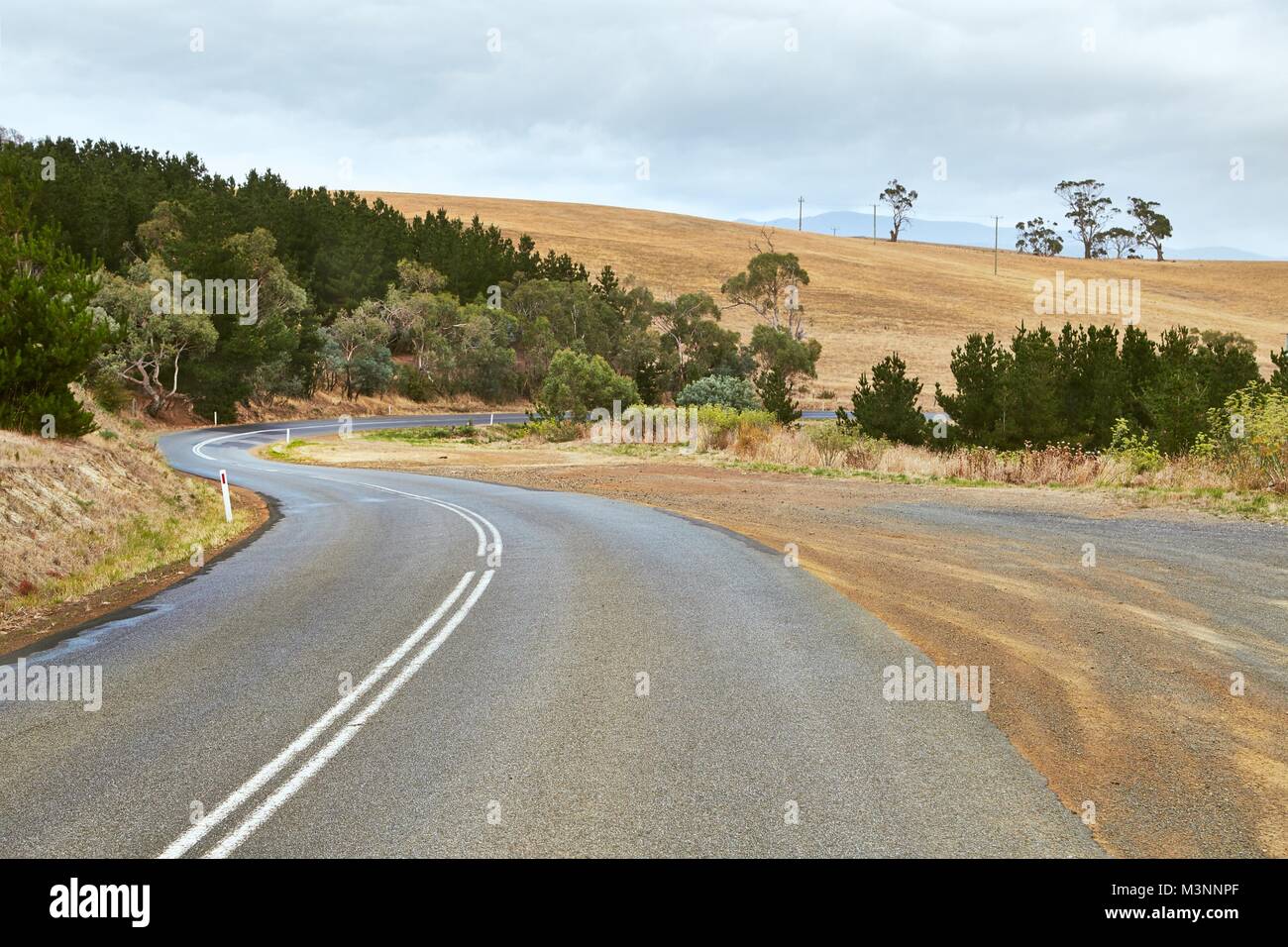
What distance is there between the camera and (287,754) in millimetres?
6219

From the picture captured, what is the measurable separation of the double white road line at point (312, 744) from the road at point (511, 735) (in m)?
0.02

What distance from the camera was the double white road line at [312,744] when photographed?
5.01 m

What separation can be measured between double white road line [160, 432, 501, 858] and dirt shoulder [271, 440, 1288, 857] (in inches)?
166

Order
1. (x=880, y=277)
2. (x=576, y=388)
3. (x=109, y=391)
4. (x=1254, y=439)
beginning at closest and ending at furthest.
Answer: (x=1254, y=439) < (x=109, y=391) < (x=576, y=388) < (x=880, y=277)

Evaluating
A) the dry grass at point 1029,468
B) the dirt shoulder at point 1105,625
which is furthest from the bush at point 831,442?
the dirt shoulder at point 1105,625

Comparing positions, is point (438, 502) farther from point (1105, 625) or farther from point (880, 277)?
point (880, 277)

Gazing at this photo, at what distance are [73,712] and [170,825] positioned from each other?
2693 mm

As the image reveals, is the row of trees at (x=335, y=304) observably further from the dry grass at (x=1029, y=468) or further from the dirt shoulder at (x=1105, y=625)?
the dirt shoulder at (x=1105, y=625)

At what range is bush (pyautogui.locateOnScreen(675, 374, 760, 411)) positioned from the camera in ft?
162

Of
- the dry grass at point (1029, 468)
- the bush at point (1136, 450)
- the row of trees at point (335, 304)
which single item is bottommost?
the dry grass at point (1029, 468)

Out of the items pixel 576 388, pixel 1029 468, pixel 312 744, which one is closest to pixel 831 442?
pixel 1029 468

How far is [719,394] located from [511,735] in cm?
4390

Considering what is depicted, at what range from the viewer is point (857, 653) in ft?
28.5
